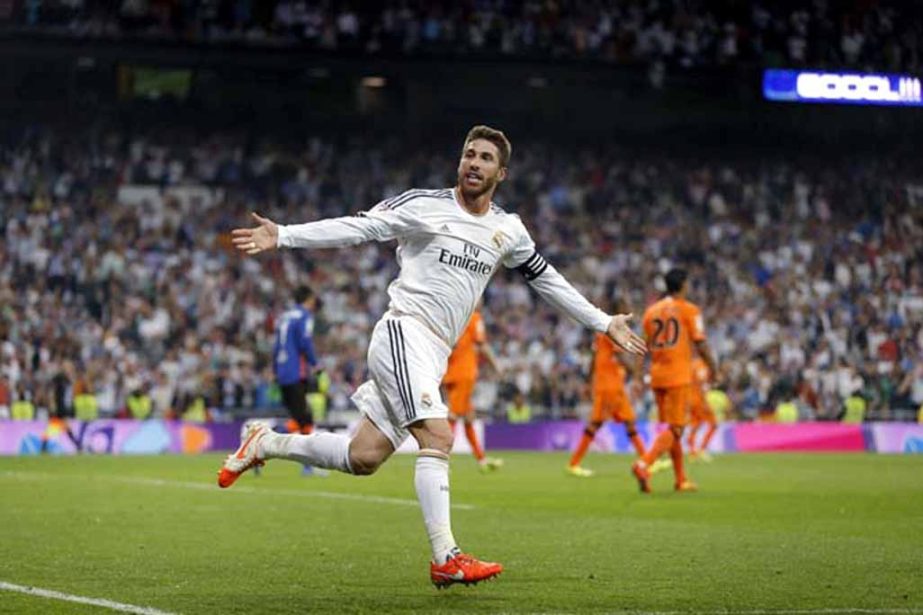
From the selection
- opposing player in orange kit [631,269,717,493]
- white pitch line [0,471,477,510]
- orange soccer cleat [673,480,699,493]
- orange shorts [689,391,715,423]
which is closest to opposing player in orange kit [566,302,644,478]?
orange soccer cleat [673,480,699,493]

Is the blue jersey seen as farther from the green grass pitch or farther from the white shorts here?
the white shorts

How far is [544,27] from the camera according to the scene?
1519 inches

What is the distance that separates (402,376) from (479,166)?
1.24 metres

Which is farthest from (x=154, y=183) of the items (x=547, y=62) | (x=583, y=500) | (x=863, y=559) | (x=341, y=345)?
(x=863, y=559)

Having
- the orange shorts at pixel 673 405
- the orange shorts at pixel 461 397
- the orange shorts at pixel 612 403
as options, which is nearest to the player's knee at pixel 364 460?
the orange shorts at pixel 673 405

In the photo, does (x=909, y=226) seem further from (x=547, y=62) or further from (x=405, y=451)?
(x=405, y=451)

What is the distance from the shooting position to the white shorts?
9289 mm

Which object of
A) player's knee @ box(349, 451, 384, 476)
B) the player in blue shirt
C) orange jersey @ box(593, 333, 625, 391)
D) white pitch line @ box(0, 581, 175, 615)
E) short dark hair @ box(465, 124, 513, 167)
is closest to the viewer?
white pitch line @ box(0, 581, 175, 615)

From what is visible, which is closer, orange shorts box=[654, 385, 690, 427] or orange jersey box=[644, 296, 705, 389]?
orange shorts box=[654, 385, 690, 427]

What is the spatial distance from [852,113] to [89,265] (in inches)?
776

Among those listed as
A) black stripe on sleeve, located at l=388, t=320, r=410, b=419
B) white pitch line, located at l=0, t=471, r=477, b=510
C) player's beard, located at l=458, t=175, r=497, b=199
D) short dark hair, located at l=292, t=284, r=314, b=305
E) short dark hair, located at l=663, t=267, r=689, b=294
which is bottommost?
white pitch line, located at l=0, t=471, r=477, b=510

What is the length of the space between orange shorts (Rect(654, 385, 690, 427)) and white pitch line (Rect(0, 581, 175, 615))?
1005cm

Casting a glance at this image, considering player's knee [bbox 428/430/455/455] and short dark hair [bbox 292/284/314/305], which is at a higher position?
short dark hair [bbox 292/284/314/305]

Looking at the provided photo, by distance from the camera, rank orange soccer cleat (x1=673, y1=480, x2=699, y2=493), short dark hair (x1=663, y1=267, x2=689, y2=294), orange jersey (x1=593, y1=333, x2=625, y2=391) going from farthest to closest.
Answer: orange jersey (x1=593, y1=333, x2=625, y2=391) < orange soccer cleat (x1=673, y1=480, x2=699, y2=493) < short dark hair (x1=663, y1=267, x2=689, y2=294)
